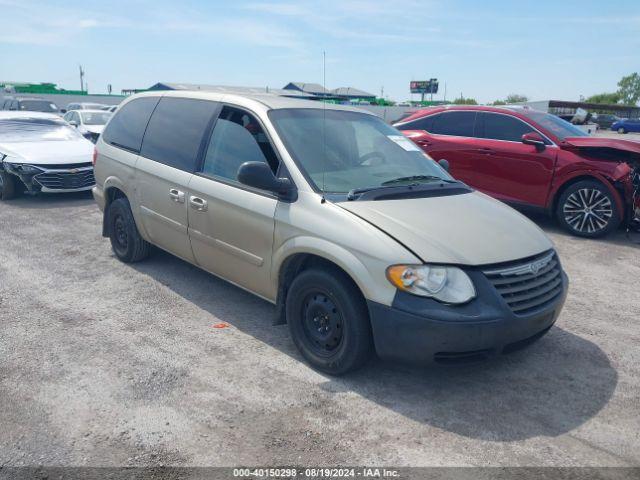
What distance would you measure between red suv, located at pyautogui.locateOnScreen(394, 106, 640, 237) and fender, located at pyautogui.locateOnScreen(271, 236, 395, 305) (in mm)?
5309

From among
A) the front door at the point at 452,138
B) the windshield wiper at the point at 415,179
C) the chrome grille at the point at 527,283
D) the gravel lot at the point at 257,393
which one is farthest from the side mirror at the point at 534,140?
the chrome grille at the point at 527,283

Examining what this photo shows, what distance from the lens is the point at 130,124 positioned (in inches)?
222

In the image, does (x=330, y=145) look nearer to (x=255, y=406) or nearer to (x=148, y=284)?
(x=255, y=406)

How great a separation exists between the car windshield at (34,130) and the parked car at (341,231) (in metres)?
6.30

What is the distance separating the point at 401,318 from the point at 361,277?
34 centimetres

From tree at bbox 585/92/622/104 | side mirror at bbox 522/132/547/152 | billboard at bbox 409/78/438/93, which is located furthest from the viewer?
tree at bbox 585/92/622/104

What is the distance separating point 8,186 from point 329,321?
832 cm

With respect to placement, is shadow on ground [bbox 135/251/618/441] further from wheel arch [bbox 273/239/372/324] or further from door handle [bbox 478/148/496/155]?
door handle [bbox 478/148/496/155]

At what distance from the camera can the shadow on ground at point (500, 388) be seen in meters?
3.13

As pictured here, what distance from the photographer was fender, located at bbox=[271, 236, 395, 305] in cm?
315

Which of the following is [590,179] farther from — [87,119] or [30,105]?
[30,105]

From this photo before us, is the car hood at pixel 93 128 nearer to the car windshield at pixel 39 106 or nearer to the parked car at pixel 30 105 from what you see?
the parked car at pixel 30 105

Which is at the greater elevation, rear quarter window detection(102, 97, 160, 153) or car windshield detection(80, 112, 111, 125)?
rear quarter window detection(102, 97, 160, 153)

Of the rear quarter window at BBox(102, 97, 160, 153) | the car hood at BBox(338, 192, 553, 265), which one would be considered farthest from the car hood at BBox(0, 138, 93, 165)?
the car hood at BBox(338, 192, 553, 265)
